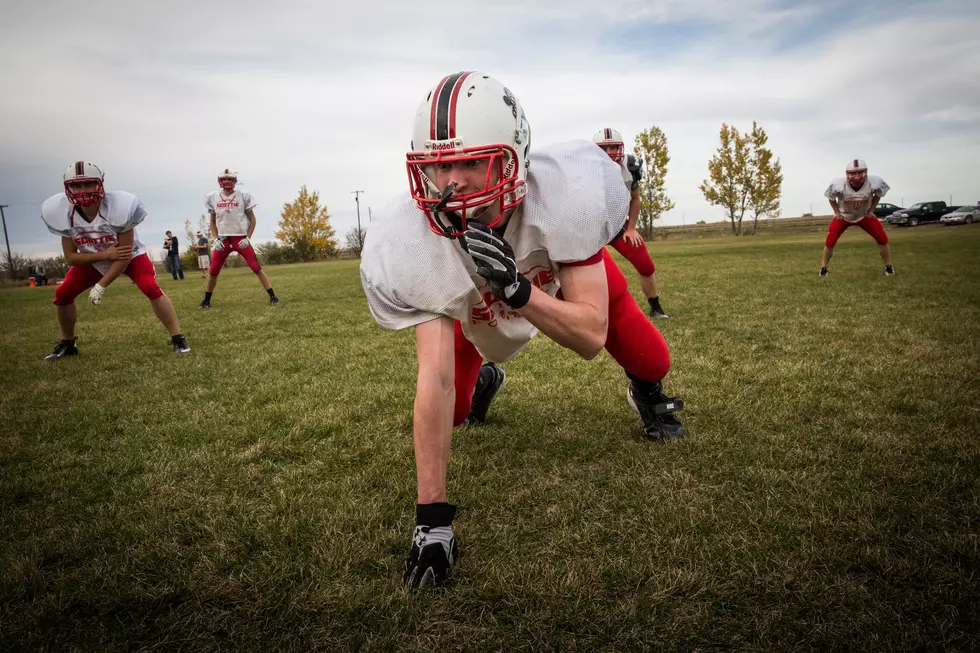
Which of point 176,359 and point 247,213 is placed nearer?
point 176,359

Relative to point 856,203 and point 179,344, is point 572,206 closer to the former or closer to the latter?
point 179,344

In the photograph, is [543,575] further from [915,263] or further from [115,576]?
[915,263]

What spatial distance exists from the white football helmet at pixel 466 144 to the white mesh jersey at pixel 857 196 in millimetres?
10892

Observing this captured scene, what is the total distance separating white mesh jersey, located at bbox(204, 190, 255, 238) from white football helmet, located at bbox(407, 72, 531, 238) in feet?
33.7

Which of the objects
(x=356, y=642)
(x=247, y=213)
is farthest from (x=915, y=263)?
(x=356, y=642)

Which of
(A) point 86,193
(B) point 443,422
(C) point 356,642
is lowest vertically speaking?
(C) point 356,642

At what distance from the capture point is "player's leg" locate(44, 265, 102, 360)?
671 centimetres

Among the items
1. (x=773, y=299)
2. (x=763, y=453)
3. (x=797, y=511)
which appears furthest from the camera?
(x=773, y=299)

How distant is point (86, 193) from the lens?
6.23m

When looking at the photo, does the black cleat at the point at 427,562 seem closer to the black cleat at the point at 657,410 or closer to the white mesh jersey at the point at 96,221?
the black cleat at the point at 657,410

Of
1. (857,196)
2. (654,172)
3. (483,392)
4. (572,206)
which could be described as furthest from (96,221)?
(654,172)

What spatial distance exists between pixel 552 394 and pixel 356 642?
9.06 feet

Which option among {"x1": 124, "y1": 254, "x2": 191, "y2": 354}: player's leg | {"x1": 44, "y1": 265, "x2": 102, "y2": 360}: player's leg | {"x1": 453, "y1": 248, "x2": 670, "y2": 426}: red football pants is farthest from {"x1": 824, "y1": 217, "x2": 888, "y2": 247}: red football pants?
{"x1": 44, "y1": 265, "x2": 102, "y2": 360}: player's leg

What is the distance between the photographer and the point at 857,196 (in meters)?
11.0
